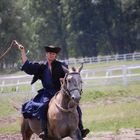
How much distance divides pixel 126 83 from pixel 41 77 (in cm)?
1791

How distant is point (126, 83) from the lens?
92.6ft

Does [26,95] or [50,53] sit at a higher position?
[50,53]

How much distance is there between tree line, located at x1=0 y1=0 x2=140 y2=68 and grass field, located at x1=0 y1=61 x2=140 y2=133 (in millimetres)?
45970

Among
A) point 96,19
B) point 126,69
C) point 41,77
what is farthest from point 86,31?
point 41,77

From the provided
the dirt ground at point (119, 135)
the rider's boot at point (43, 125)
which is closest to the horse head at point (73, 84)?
the rider's boot at point (43, 125)

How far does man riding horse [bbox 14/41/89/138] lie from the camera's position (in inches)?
402

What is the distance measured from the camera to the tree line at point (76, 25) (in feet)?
243

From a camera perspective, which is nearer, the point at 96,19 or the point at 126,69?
the point at 126,69

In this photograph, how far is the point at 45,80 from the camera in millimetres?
10461

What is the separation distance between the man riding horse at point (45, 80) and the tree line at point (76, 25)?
60.7 meters

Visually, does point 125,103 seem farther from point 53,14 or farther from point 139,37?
point 53,14

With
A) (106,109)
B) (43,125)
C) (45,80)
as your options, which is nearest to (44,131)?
(43,125)

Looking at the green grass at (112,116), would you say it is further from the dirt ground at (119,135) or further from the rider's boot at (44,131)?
the rider's boot at (44,131)

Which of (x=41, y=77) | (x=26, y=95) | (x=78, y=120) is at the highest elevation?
(x=41, y=77)
